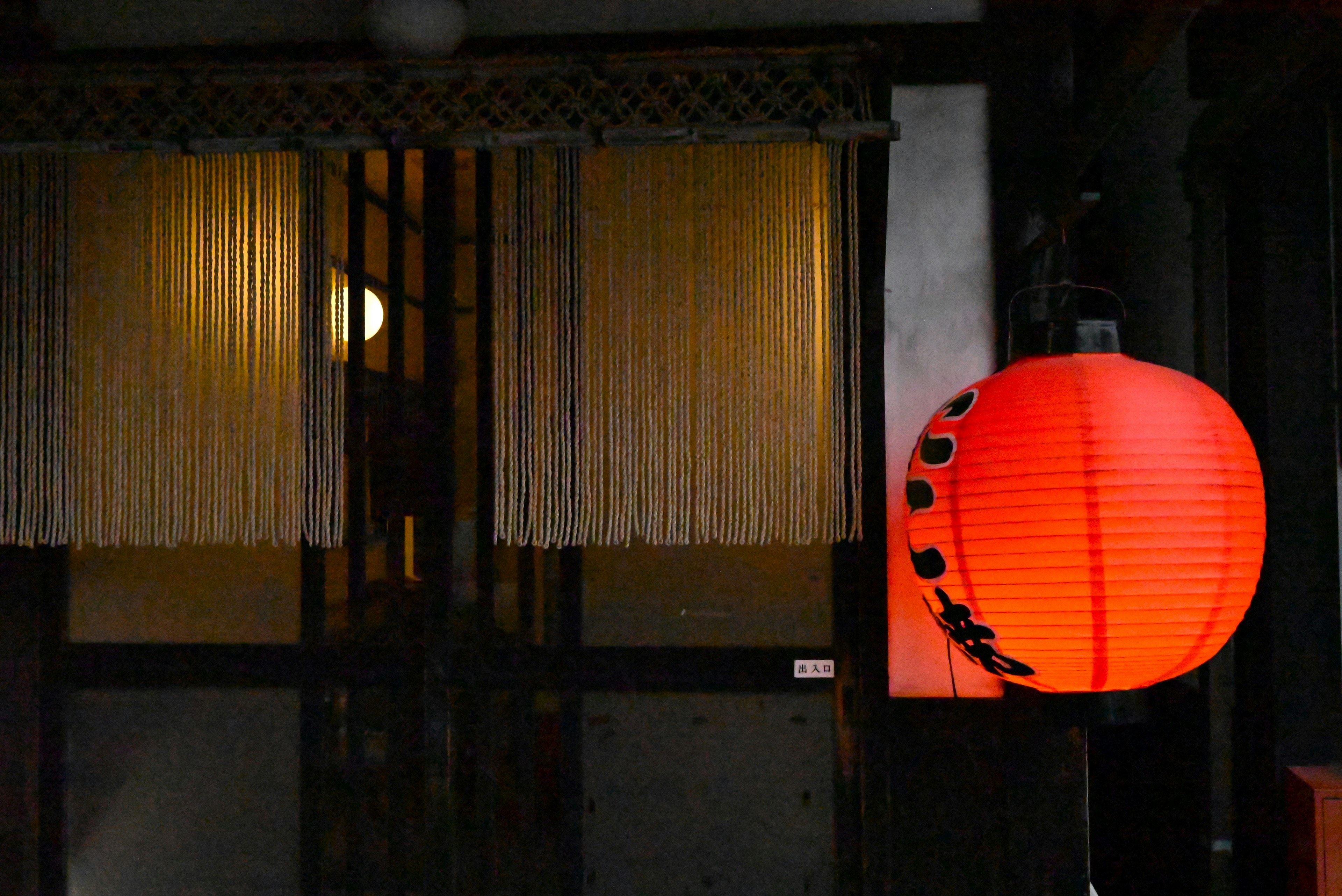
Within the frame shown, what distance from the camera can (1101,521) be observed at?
5.92 ft

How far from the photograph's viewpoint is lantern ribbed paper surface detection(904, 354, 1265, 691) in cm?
181

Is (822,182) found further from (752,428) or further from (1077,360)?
(1077,360)

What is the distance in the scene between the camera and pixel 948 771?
3.05 metres

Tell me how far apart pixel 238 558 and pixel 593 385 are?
5.88 ft

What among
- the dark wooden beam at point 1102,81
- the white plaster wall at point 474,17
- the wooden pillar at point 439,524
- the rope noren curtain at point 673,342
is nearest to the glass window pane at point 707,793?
the wooden pillar at point 439,524

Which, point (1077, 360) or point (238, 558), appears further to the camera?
point (238, 558)

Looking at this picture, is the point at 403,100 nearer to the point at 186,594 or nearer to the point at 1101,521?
the point at 186,594

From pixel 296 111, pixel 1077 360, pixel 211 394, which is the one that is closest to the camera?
pixel 1077 360

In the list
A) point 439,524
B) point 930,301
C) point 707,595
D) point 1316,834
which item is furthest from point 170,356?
point 1316,834

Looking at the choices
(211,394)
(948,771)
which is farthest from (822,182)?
(211,394)

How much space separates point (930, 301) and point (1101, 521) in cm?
153

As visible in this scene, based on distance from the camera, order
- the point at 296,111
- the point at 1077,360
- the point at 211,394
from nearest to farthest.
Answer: the point at 1077,360, the point at 296,111, the point at 211,394

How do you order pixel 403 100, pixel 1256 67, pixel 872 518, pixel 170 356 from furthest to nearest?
pixel 170 356 < pixel 872 518 < pixel 403 100 < pixel 1256 67

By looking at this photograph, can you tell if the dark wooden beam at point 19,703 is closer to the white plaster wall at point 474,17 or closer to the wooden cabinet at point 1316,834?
the white plaster wall at point 474,17
